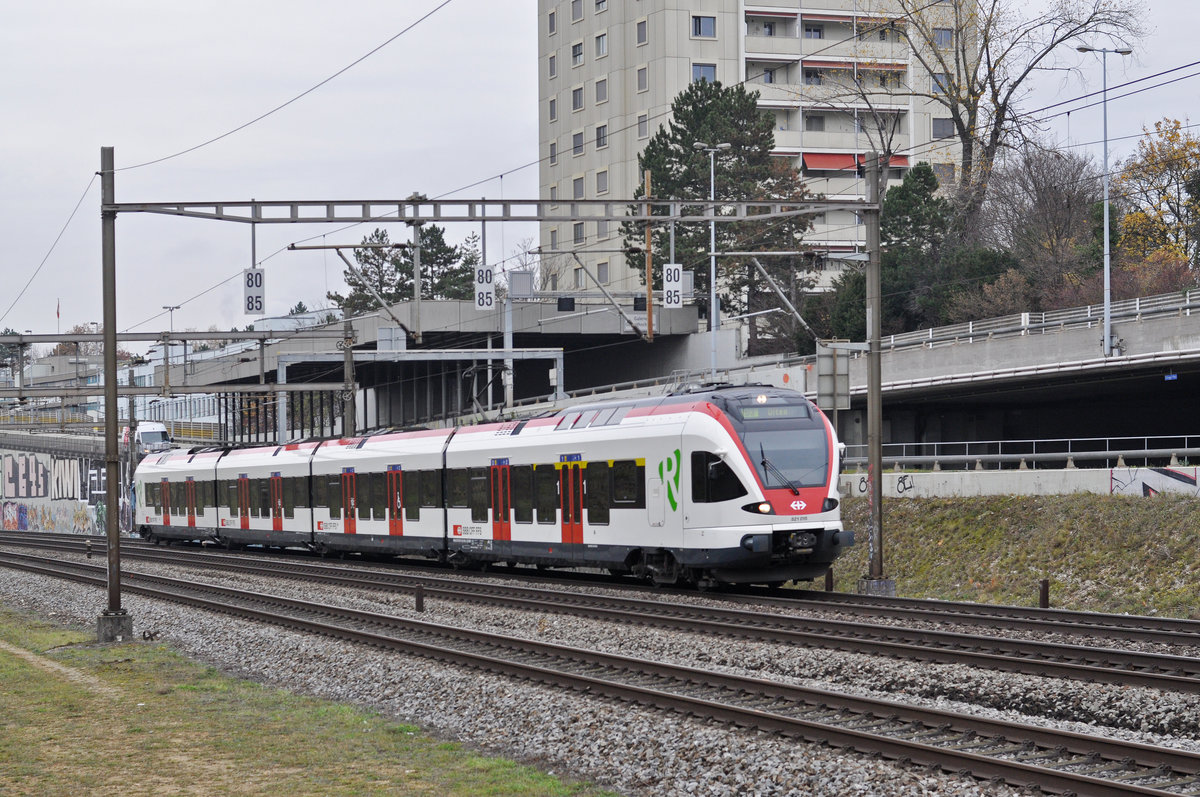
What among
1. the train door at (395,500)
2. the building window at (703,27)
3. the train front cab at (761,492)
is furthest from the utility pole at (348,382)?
the building window at (703,27)

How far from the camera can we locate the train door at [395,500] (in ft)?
115

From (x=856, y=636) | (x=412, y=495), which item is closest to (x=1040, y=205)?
(x=412, y=495)

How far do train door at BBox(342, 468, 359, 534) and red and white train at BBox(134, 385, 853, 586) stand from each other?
0.17 feet

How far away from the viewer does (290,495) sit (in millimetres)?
42000

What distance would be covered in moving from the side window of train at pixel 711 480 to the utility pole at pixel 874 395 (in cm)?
265

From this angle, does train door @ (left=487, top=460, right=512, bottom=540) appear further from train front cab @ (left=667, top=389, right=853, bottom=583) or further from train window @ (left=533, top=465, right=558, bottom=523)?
train front cab @ (left=667, top=389, right=853, bottom=583)

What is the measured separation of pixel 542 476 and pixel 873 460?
6896 mm

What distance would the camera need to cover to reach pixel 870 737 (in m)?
10.9

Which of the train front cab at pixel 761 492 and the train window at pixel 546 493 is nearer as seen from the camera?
the train front cab at pixel 761 492

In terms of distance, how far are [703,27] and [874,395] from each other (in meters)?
66.7

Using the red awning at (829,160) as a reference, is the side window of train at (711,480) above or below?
below

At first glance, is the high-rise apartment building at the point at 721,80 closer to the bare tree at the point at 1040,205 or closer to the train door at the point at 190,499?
the bare tree at the point at 1040,205

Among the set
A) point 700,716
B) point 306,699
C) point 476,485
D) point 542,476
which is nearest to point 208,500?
point 476,485

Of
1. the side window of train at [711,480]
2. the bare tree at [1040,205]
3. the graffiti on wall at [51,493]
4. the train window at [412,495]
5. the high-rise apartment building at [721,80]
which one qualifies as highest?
the high-rise apartment building at [721,80]
